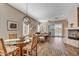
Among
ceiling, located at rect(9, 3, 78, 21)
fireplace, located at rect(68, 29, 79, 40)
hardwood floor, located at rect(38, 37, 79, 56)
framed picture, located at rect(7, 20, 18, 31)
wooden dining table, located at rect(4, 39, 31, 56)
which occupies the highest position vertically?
ceiling, located at rect(9, 3, 78, 21)

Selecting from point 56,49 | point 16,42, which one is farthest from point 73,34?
point 16,42

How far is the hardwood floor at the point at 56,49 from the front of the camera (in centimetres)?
327

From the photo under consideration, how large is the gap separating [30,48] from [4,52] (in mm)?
650

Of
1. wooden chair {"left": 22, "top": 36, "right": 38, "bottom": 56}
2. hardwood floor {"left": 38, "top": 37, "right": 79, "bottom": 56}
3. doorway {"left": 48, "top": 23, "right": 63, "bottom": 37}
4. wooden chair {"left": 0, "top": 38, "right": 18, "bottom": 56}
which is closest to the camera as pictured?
wooden chair {"left": 0, "top": 38, "right": 18, "bottom": 56}

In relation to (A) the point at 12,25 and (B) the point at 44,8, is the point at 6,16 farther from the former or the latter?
(B) the point at 44,8

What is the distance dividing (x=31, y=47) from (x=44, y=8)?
3.33ft

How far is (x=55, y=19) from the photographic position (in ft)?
11.3

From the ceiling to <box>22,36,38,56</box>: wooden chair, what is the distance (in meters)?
0.57

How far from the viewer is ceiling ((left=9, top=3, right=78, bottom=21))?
10.9 ft

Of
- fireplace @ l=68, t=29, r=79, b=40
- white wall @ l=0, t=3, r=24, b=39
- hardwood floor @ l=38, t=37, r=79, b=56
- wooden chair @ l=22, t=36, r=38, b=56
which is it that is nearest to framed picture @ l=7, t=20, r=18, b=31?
white wall @ l=0, t=3, r=24, b=39

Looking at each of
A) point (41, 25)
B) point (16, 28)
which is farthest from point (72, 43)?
point (16, 28)

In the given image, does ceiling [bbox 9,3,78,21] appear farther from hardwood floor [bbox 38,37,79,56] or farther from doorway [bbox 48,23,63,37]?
hardwood floor [bbox 38,37,79,56]

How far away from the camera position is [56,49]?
3344 millimetres

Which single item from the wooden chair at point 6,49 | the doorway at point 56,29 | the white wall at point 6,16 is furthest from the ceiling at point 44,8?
the wooden chair at point 6,49
